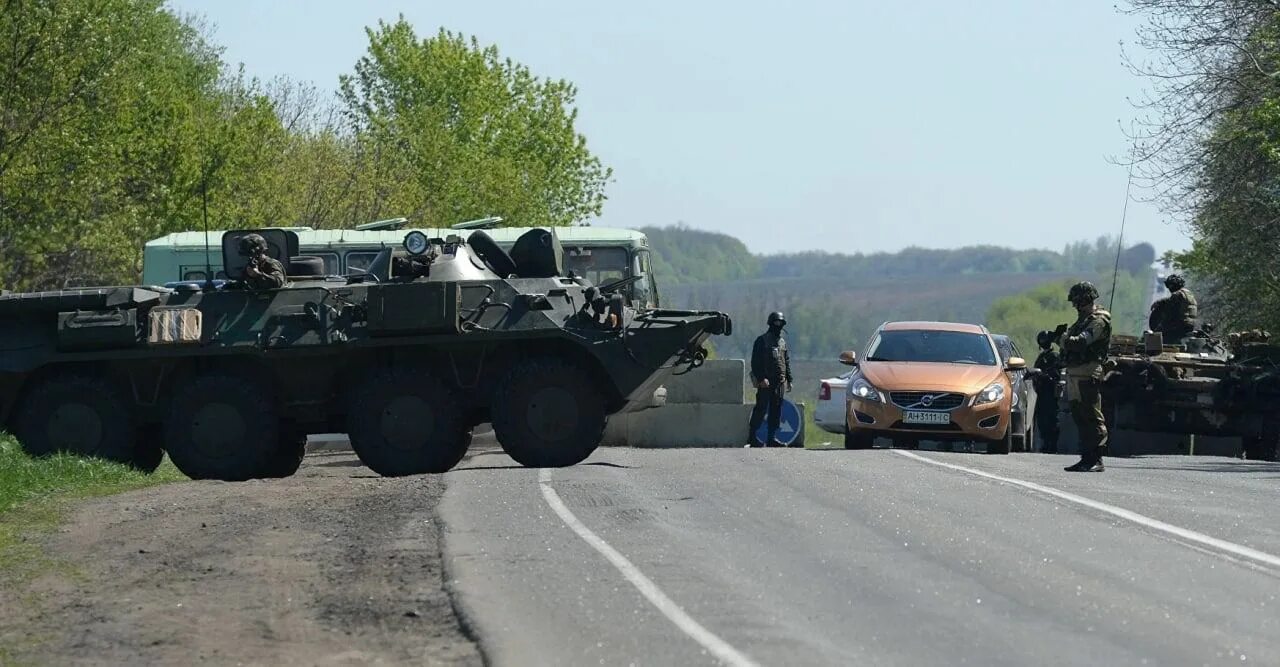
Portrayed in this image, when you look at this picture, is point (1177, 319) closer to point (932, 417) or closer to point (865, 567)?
point (932, 417)

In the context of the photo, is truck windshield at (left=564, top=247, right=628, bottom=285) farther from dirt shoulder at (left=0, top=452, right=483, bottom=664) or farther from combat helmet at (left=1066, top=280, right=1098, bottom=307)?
dirt shoulder at (left=0, top=452, right=483, bottom=664)

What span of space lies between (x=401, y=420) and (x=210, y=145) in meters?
26.4

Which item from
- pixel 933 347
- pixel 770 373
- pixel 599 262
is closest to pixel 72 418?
pixel 770 373

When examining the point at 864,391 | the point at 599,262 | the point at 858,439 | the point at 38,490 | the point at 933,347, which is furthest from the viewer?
the point at 599,262

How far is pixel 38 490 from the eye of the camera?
17219mm

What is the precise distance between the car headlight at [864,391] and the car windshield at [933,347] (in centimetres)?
111

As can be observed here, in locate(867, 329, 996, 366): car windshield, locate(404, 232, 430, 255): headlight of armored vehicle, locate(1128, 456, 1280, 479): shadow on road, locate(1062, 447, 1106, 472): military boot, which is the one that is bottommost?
locate(1128, 456, 1280, 479): shadow on road

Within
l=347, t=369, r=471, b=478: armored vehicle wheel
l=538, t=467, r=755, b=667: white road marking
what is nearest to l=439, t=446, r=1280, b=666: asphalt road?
l=538, t=467, r=755, b=667: white road marking

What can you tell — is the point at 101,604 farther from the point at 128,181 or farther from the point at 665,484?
the point at 128,181

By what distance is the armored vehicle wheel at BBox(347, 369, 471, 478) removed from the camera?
61.8 ft

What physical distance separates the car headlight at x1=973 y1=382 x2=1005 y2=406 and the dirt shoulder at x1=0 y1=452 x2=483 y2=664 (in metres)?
7.74

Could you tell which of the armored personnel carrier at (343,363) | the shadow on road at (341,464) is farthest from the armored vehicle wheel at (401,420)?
the shadow on road at (341,464)

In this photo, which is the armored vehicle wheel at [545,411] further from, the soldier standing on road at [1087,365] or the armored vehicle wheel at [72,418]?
the soldier standing on road at [1087,365]

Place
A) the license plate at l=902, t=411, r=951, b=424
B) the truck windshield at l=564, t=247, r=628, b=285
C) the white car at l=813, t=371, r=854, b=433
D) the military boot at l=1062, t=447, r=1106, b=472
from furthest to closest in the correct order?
the truck windshield at l=564, t=247, r=628, b=285, the white car at l=813, t=371, r=854, b=433, the license plate at l=902, t=411, r=951, b=424, the military boot at l=1062, t=447, r=1106, b=472
